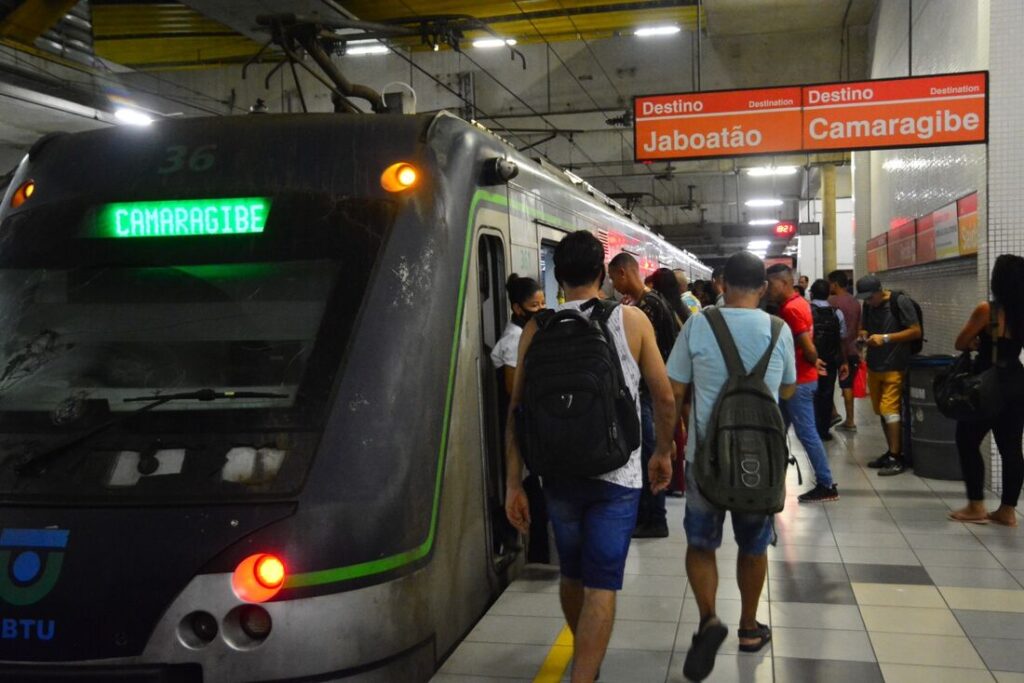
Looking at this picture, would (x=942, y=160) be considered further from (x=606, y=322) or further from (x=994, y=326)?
(x=606, y=322)

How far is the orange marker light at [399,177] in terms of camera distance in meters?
3.99

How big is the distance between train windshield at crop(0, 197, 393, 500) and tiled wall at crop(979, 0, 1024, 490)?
5.25 metres

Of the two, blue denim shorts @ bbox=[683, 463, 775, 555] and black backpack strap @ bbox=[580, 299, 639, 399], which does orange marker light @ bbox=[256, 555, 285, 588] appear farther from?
blue denim shorts @ bbox=[683, 463, 775, 555]

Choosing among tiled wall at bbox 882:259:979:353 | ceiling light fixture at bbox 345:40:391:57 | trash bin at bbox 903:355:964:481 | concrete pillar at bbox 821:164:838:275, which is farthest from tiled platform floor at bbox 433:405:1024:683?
concrete pillar at bbox 821:164:838:275

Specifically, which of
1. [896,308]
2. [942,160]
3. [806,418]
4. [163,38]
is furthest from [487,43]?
[806,418]

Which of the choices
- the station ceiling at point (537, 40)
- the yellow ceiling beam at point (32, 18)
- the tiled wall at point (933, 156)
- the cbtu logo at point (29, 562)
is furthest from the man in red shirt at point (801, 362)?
the yellow ceiling beam at point (32, 18)

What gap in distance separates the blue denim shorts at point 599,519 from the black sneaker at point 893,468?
5.39 metres

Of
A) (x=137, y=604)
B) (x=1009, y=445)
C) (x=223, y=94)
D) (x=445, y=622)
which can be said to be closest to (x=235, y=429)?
(x=137, y=604)

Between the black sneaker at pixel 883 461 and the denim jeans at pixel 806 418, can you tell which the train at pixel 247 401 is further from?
the black sneaker at pixel 883 461

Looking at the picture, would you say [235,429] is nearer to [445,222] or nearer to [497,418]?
[445,222]

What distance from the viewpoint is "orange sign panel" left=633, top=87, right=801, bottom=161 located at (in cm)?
851

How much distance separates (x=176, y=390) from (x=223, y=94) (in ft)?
44.2

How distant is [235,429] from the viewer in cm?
351

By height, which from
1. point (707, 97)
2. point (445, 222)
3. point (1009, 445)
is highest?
point (707, 97)
